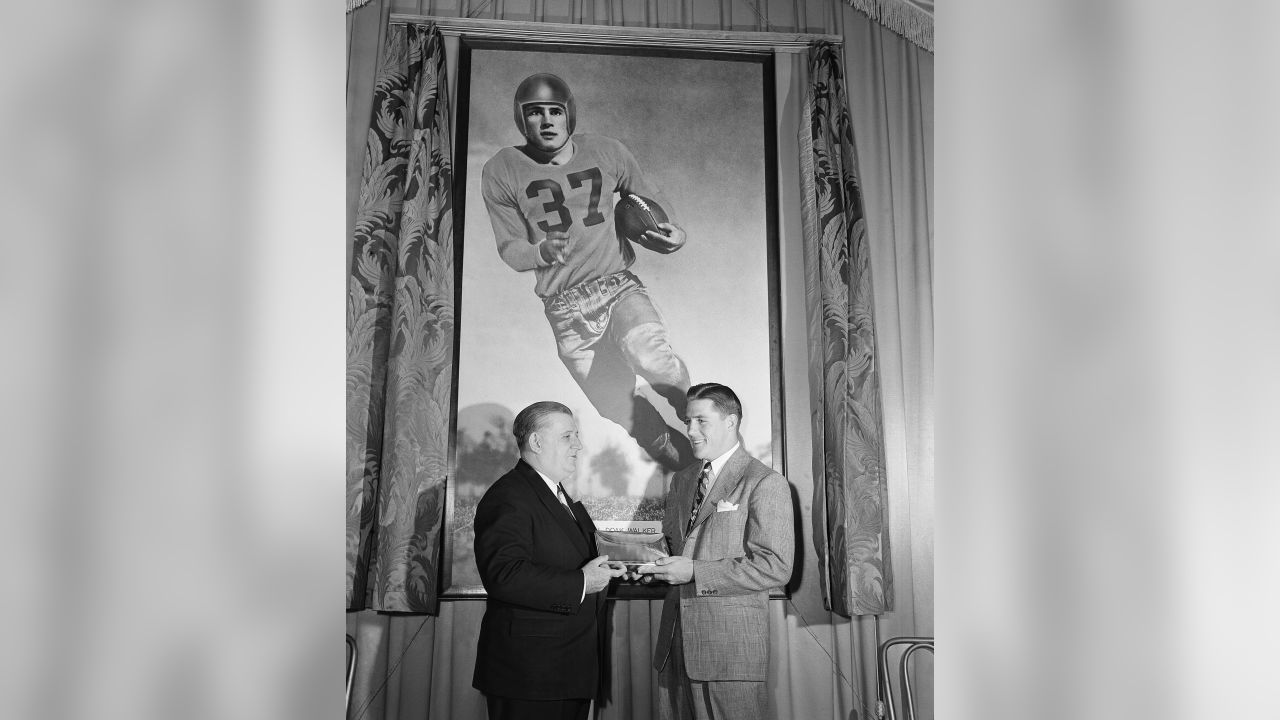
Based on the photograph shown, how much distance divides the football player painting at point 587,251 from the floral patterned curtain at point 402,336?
31 centimetres

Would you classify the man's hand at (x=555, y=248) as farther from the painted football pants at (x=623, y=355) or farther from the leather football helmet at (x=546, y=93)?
the leather football helmet at (x=546, y=93)

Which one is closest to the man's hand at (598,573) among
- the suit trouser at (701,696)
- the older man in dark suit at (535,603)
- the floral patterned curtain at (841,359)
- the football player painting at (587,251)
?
the older man in dark suit at (535,603)

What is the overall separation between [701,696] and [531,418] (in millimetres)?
1293

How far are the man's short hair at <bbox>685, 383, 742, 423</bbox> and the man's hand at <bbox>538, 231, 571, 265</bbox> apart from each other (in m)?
0.82

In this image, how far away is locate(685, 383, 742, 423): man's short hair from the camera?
12.9 feet

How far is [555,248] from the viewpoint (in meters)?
4.11

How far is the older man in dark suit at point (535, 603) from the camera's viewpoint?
3.44 metres

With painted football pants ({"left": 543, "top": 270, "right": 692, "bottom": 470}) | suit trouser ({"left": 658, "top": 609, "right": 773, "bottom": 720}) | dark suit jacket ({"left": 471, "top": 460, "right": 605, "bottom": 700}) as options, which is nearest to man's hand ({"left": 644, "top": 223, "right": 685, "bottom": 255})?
painted football pants ({"left": 543, "top": 270, "right": 692, "bottom": 470})

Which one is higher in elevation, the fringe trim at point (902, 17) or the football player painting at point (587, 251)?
the fringe trim at point (902, 17)

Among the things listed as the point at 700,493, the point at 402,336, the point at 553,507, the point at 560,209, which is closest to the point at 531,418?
the point at 553,507
